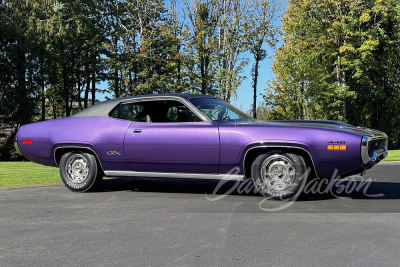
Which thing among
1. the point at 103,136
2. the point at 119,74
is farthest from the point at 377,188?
the point at 119,74

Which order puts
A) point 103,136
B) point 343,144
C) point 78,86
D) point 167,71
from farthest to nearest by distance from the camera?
1. point 78,86
2. point 167,71
3. point 103,136
4. point 343,144

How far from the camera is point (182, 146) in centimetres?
623

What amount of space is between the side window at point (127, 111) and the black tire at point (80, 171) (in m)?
0.86

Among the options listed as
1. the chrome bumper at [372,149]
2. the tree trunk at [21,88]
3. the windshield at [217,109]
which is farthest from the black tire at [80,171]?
the tree trunk at [21,88]

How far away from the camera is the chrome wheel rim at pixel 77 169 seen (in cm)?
712

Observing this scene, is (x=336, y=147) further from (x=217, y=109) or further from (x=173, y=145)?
(x=173, y=145)

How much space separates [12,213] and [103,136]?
6.51 ft

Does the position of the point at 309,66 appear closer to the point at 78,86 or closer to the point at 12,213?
the point at 78,86

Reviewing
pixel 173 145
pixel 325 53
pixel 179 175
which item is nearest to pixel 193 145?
pixel 173 145

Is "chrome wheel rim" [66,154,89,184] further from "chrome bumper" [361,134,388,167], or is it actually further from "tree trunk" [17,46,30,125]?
"tree trunk" [17,46,30,125]

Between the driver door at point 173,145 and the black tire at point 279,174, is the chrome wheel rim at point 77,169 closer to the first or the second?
the driver door at point 173,145

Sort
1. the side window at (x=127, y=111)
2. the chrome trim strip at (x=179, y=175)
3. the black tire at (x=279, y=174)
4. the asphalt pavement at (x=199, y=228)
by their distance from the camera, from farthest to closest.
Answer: the side window at (x=127, y=111)
the chrome trim strip at (x=179, y=175)
the black tire at (x=279, y=174)
the asphalt pavement at (x=199, y=228)

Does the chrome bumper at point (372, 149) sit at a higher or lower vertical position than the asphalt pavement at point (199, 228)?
higher

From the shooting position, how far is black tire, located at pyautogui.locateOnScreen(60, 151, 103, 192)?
702cm
